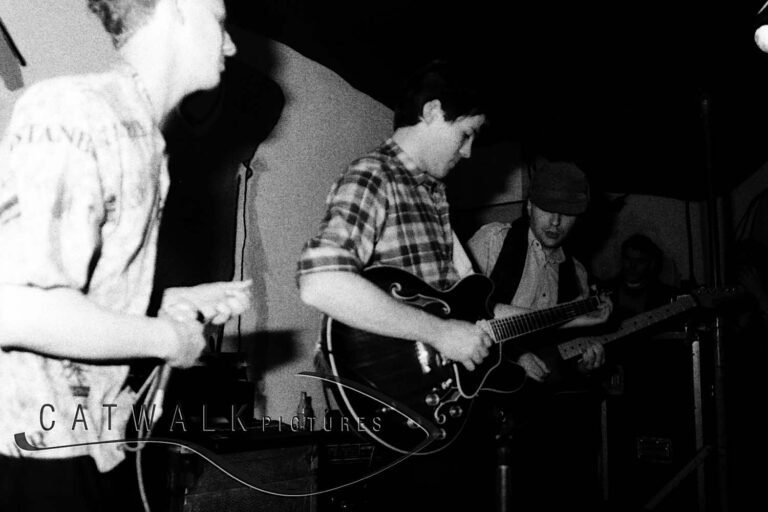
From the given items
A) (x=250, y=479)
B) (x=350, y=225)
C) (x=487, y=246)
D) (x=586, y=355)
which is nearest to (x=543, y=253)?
(x=487, y=246)

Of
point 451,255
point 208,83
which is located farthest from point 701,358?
point 208,83

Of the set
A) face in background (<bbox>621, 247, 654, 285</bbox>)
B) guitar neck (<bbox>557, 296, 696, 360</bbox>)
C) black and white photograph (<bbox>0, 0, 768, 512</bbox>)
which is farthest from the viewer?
face in background (<bbox>621, 247, 654, 285</bbox>)

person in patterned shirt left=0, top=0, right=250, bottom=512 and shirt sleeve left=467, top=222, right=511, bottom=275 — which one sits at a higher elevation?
shirt sleeve left=467, top=222, right=511, bottom=275

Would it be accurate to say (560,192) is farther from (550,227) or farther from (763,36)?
(763,36)

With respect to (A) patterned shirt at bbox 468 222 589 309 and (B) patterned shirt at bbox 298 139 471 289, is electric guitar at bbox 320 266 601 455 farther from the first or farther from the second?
(A) patterned shirt at bbox 468 222 589 309

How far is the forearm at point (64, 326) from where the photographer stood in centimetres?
82

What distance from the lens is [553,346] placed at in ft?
7.63

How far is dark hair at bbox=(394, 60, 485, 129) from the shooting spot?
170 centimetres

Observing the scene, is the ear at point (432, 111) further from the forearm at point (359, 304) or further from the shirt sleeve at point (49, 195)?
the shirt sleeve at point (49, 195)

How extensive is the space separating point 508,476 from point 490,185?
2296mm

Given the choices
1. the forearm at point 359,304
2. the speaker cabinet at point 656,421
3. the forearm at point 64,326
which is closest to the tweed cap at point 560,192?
the speaker cabinet at point 656,421

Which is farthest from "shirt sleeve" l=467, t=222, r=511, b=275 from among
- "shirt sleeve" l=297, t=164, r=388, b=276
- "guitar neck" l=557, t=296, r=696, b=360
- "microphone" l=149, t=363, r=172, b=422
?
"microphone" l=149, t=363, r=172, b=422

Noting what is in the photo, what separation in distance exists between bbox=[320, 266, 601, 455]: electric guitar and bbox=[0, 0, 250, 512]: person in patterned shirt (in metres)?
0.40

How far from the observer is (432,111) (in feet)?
5.61
